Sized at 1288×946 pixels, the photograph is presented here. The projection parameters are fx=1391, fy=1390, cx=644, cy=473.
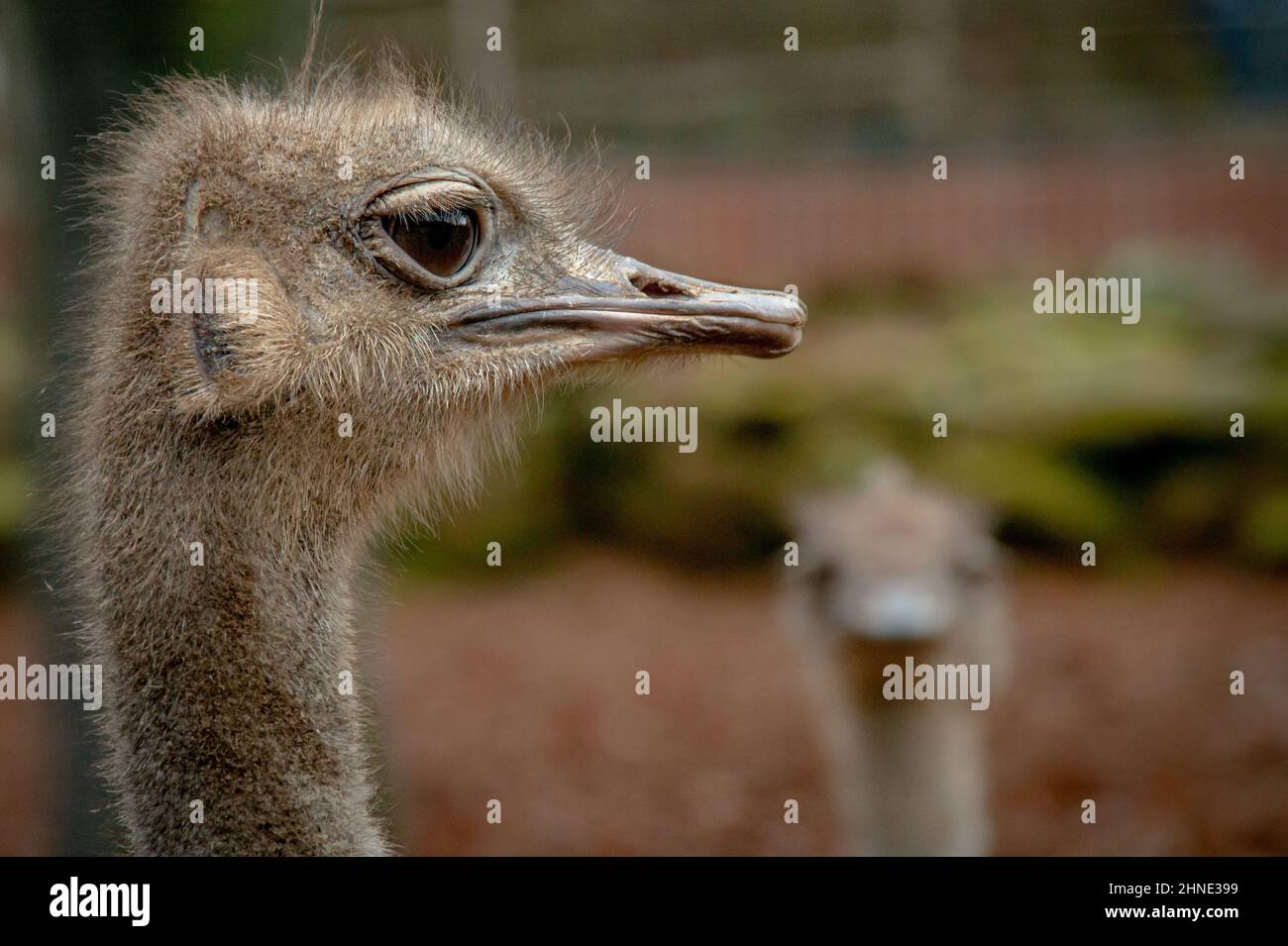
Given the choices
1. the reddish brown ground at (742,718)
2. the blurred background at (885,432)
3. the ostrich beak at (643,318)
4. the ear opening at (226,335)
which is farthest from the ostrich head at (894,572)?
the ear opening at (226,335)

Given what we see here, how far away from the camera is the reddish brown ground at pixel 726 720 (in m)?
5.70

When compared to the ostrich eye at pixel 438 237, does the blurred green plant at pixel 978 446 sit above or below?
above

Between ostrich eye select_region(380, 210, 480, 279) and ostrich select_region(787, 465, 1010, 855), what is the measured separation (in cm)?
248

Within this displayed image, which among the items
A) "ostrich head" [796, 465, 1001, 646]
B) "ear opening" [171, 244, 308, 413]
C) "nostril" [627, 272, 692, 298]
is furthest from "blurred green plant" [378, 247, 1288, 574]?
"ear opening" [171, 244, 308, 413]

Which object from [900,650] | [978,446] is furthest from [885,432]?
[900,650]

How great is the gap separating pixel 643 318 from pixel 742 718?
5179mm

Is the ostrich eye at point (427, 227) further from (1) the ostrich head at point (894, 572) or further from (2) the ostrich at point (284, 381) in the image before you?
(1) the ostrich head at point (894, 572)

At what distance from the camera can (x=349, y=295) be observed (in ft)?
6.70

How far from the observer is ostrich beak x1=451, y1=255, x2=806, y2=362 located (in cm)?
210

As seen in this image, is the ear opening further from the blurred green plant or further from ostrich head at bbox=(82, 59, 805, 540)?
the blurred green plant

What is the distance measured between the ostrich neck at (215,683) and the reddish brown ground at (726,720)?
7.58 feet

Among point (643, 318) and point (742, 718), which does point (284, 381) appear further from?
point (742, 718)

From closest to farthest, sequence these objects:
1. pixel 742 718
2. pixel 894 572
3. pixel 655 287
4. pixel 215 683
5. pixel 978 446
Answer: pixel 215 683 → pixel 655 287 → pixel 894 572 → pixel 742 718 → pixel 978 446
